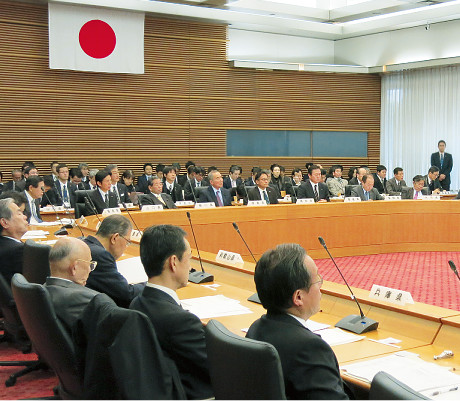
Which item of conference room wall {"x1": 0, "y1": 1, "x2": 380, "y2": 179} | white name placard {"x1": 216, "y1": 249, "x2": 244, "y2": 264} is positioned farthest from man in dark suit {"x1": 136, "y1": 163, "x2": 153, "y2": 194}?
white name placard {"x1": 216, "y1": 249, "x2": 244, "y2": 264}

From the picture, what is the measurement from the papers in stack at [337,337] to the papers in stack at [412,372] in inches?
10.6

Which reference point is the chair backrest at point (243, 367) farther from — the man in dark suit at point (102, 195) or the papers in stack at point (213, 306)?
the man in dark suit at point (102, 195)

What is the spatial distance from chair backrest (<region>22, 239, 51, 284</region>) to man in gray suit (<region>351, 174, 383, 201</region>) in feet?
19.4

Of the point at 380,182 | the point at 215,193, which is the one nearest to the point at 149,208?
the point at 215,193

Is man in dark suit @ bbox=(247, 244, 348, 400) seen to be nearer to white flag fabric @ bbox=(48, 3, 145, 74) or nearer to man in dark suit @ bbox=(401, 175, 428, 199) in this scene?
man in dark suit @ bbox=(401, 175, 428, 199)

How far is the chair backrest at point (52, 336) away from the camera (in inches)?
96.1

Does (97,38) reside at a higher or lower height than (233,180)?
higher

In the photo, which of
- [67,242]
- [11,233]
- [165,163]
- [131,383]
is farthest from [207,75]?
[131,383]

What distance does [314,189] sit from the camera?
9414mm

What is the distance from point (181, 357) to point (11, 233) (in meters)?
2.46

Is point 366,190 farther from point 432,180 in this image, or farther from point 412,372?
point 412,372

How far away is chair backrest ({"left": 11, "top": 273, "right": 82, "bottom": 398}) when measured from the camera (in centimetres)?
244

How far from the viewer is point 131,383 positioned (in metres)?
1.90

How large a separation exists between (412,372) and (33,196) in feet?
18.2
